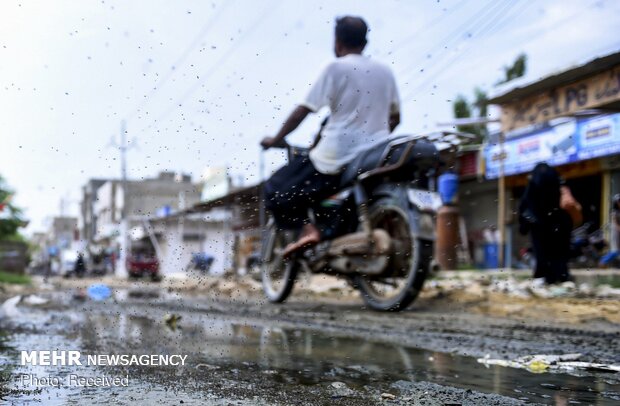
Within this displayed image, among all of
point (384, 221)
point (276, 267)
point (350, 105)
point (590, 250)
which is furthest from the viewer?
point (590, 250)

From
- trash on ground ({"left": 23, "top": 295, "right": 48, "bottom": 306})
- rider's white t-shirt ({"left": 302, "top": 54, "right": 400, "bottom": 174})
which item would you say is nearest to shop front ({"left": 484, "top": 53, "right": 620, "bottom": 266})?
rider's white t-shirt ({"left": 302, "top": 54, "right": 400, "bottom": 174})

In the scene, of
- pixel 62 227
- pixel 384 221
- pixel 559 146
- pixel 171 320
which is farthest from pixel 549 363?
pixel 62 227

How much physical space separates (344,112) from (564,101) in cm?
413

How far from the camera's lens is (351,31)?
173 inches

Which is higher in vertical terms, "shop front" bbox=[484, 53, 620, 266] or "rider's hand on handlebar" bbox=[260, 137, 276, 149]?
"shop front" bbox=[484, 53, 620, 266]

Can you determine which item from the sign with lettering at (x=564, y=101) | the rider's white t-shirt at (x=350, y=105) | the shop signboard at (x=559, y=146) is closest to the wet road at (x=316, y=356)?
the rider's white t-shirt at (x=350, y=105)

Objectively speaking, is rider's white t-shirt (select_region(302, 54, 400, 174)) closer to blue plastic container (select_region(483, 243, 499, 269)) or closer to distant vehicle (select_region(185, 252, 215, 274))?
distant vehicle (select_region(185, 252, 215, 274))

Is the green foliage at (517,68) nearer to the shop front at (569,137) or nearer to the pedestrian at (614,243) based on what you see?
the shop front at (569,137)

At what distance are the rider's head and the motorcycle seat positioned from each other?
0.74m

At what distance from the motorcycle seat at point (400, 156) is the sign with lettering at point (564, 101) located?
3222 millimetres

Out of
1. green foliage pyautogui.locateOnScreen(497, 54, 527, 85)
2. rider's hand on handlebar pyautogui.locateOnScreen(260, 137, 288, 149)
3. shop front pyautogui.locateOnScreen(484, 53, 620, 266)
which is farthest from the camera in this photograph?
green foliage pyautogui.locateOnScreen(497, 54, 527, 85)

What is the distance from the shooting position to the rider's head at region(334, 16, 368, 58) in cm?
438

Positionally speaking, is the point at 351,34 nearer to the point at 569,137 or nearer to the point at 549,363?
the point at 549,363

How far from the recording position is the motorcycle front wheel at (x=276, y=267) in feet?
17.6
